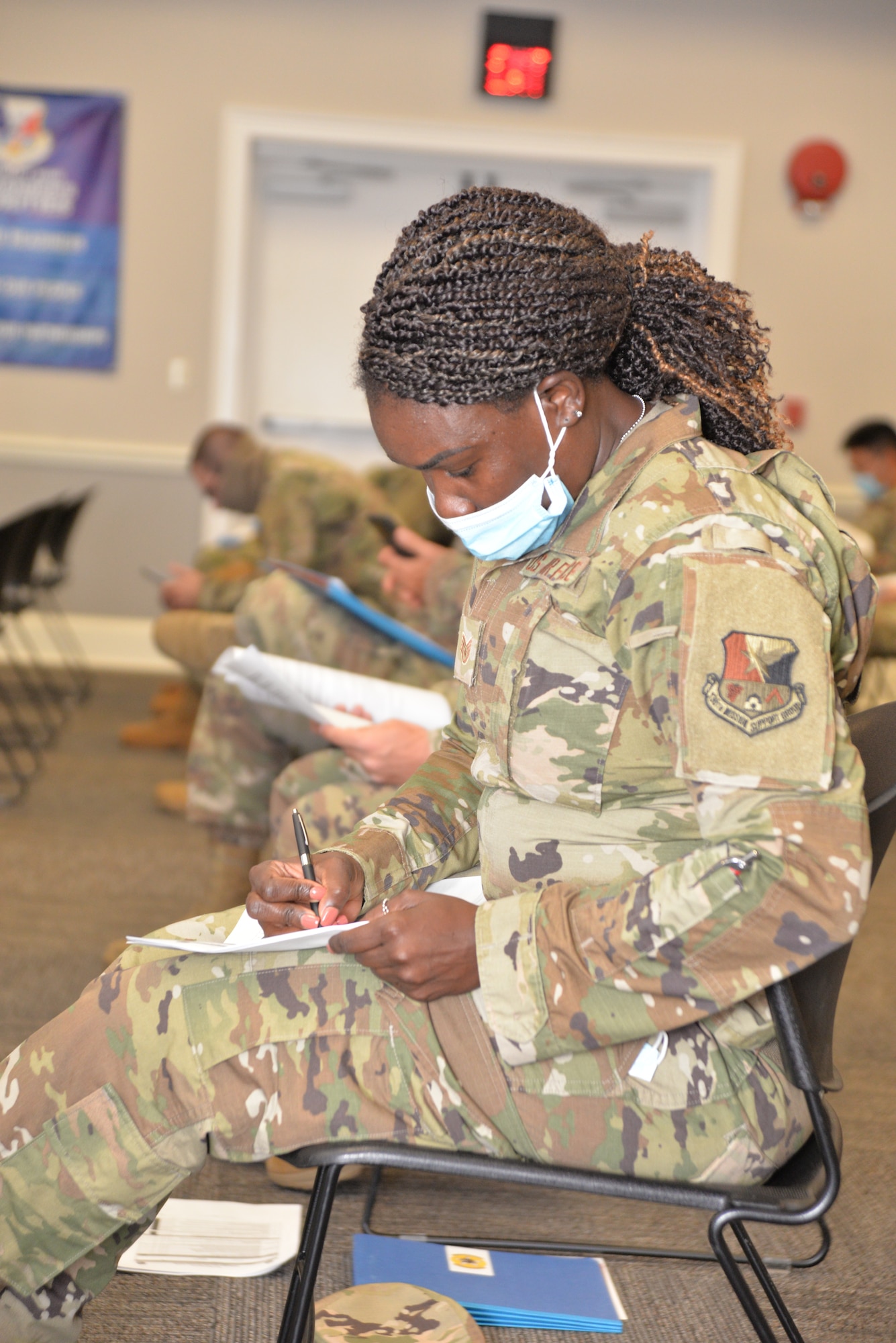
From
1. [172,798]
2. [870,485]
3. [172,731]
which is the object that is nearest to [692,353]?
[172,798]

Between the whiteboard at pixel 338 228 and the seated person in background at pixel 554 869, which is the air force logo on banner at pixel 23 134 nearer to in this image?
the whiteboard at pixel 338 228

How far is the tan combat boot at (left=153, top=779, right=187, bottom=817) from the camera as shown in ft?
12.2

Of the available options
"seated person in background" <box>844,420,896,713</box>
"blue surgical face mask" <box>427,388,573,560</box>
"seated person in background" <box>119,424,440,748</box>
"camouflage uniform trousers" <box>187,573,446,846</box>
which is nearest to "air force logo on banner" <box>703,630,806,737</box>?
"blue surgical face mask" <box>427,388,573,560</box>

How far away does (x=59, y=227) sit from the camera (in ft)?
18.5

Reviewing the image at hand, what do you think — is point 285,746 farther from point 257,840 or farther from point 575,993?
point 575,993

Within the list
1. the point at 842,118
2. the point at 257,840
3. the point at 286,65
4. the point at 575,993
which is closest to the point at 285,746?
the point at 257,840

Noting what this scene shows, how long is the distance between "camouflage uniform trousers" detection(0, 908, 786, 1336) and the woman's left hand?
0.11 feet

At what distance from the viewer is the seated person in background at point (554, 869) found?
952mm

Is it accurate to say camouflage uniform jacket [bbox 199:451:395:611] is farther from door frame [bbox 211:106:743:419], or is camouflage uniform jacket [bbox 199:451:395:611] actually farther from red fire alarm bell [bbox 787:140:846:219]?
red fire alarm bell [bbox 787:140:846:219]

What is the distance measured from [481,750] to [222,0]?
5269mm

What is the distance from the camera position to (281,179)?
578 centimetres

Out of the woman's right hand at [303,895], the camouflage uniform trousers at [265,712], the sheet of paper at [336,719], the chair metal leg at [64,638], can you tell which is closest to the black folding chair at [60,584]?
the chair metal leg at [64,638]

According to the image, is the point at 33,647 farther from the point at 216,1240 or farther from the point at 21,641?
the point at 216,1240

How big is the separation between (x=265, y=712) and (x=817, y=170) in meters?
4.33
